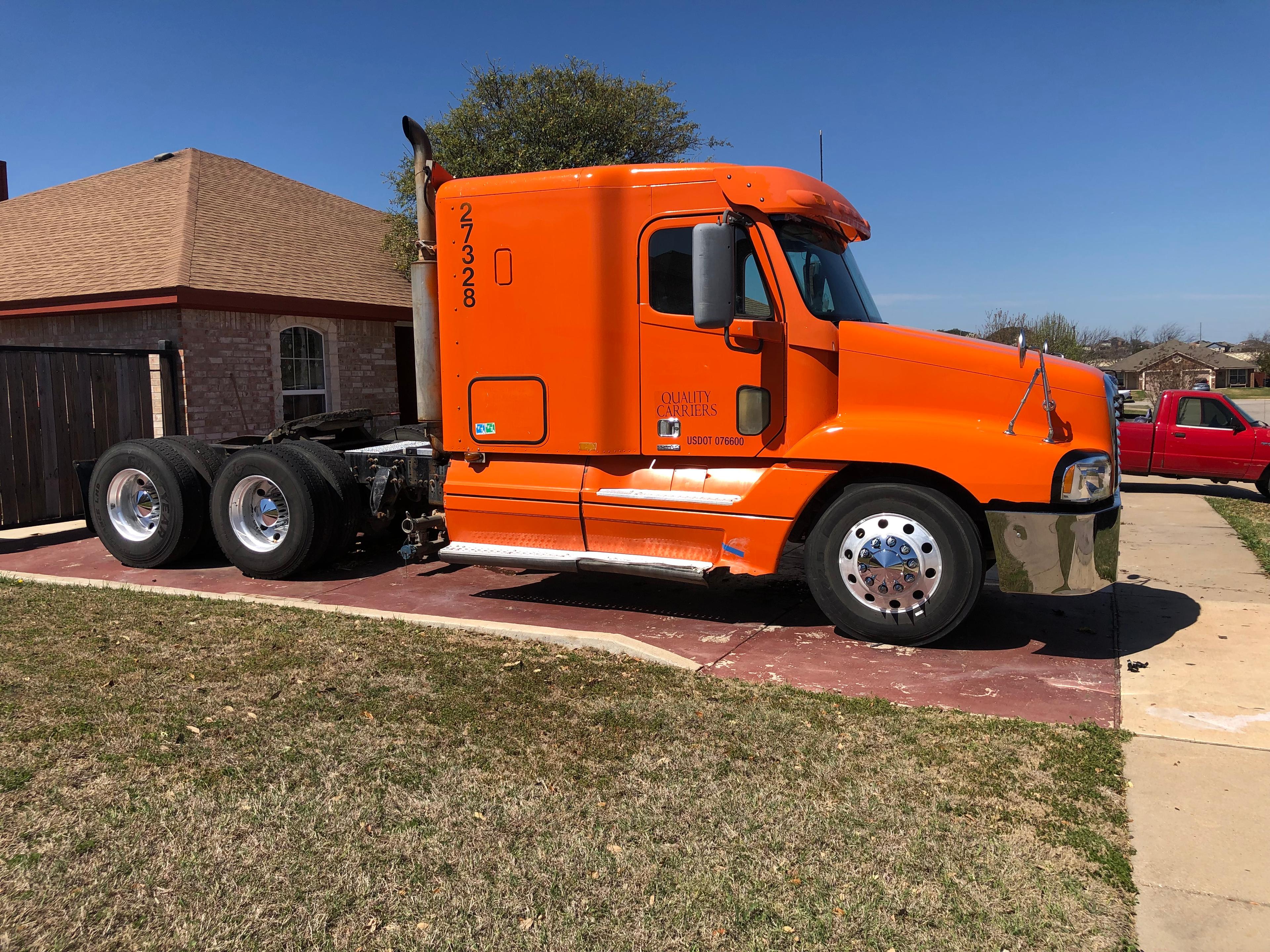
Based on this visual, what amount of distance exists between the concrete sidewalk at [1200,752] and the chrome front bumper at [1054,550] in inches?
23.6

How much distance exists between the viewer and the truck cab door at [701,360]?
20.1 feet

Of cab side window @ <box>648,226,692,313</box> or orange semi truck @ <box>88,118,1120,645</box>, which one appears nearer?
orange semi truck @ <box>88,118,1120,645</box>

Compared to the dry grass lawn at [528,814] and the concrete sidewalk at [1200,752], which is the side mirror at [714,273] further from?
the concrete sidewalk at [1200,752]

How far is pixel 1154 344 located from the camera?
122m

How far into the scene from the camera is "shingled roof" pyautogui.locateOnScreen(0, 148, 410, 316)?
13305mm

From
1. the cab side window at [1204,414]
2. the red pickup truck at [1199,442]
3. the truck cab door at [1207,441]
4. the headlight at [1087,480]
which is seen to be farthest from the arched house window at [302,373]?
the cab side window at [1204,414]

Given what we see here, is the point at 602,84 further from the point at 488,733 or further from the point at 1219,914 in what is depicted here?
the point at 1219,914

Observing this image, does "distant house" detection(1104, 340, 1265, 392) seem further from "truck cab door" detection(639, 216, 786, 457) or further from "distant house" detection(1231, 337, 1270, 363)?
"truck cab door" detection(639, 216, 786, 457)

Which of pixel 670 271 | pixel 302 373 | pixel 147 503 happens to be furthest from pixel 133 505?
pixel 670 271

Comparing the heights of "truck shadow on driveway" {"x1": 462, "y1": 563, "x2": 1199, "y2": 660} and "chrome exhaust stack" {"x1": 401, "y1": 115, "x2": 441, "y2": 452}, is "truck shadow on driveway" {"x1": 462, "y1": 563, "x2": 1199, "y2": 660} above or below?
below

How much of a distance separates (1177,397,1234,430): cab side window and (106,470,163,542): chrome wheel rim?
45.6 ft

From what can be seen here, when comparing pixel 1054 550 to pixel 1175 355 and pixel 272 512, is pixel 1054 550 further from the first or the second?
pixel 1175 355

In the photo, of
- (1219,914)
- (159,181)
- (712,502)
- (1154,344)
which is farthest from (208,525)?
(1154,344)

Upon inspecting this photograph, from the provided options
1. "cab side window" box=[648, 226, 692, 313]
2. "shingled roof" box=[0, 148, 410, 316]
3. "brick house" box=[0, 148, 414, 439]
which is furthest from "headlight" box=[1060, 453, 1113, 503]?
"shingled roof" box=[0, 148, 410, 316]
